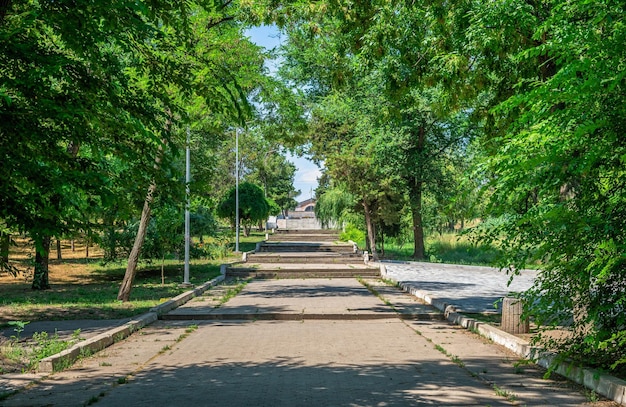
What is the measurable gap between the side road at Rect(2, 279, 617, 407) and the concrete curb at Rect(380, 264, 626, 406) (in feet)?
0.48

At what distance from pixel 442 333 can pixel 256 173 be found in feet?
244

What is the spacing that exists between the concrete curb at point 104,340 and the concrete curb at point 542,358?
629 cm

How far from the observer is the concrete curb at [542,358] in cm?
714

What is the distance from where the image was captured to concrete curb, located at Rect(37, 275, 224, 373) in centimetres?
908

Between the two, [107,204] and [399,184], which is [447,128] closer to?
[399,184]

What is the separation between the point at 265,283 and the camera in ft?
86.4

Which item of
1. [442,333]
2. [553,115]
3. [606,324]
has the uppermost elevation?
[553,115]

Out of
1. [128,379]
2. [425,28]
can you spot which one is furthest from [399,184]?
[128,379]

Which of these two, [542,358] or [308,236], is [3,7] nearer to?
[542,358]

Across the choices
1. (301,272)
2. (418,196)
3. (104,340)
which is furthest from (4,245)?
(418,196)

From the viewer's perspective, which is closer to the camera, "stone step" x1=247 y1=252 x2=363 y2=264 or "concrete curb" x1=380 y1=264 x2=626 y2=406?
"concrete curb" x1=380 y1=264 x2=626 y2=406

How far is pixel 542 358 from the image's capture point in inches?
338

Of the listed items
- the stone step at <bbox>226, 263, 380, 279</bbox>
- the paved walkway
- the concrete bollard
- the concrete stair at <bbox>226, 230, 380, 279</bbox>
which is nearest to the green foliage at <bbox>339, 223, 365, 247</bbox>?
the concrete stair at <bbox>226, 230, 380, 279</bbox>

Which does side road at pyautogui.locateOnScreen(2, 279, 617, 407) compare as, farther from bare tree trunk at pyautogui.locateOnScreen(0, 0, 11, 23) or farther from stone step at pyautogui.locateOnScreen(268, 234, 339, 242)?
stone step at pyautogui.locateOnScreen(268, 234, 339, 242)
